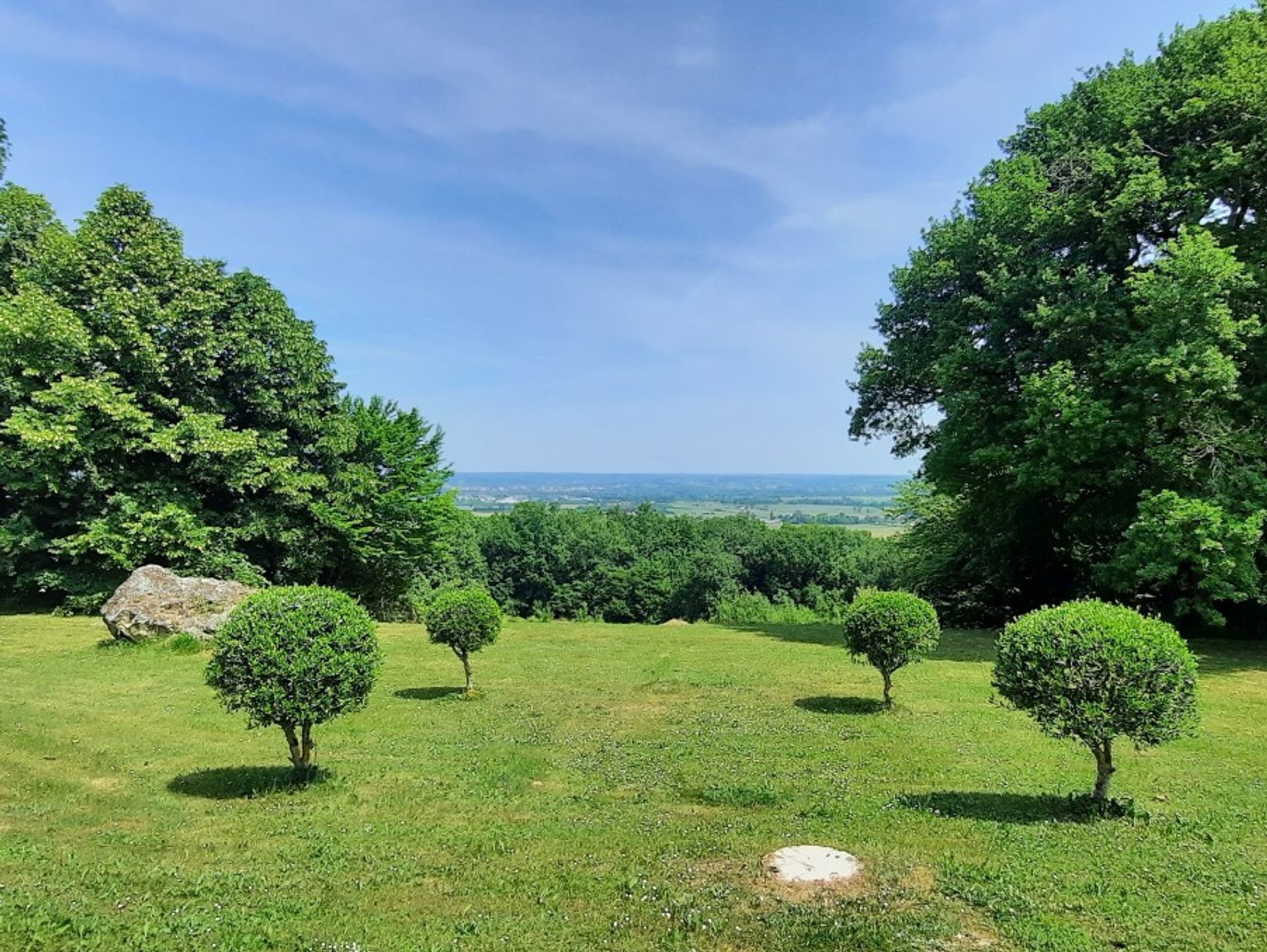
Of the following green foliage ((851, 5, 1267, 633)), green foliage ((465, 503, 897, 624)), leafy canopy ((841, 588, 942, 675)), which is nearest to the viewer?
leafy canopy ((841, 588, 942, 675))

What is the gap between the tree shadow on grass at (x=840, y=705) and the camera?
13.8 metres

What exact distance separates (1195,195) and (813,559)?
2303 inches

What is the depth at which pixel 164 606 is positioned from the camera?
786 inches

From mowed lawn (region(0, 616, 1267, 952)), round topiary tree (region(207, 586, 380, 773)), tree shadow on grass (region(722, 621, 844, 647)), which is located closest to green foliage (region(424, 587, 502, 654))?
mowed lawn (region(0, 616, 1267, 952))

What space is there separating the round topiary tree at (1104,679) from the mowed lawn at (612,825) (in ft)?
3.46

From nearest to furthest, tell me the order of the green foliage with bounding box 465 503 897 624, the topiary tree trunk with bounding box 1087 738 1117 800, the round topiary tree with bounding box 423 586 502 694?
the topiary tree trunk with bounding box 1087 738 1117 800 → the round topiary tree with bounding box 423 586 502 694 → the green foliage with bounding box 465 503 897 624

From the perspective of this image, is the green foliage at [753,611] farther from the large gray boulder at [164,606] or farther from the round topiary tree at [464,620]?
the round topiary tree at [464,620]

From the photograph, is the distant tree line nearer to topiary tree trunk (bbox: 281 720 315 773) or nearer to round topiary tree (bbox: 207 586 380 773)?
topiary tree trunk (bbox: 281 720 315 773)

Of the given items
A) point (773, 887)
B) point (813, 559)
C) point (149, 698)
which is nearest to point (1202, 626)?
point (773, 887)

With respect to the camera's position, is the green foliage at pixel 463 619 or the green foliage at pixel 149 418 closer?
the green foliage at pixel 463 619

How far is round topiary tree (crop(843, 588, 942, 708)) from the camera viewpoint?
13273 mm

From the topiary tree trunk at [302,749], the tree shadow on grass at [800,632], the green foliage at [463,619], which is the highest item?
the green foliage at [463,619]

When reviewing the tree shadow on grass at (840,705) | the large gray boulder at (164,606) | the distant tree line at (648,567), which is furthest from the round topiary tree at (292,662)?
the distant tree line at (648,567)

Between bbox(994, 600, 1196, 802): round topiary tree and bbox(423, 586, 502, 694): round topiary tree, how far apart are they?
1059cm
